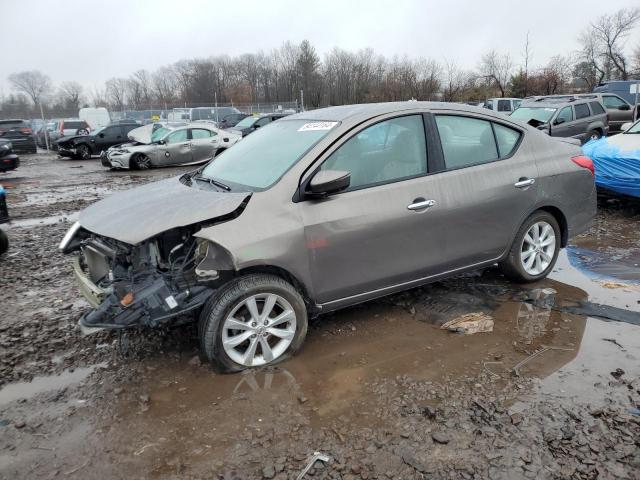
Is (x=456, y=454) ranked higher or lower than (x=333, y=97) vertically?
lower

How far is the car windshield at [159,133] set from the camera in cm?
1798

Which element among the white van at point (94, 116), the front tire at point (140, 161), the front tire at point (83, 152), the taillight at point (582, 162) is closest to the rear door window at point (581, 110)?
the taillight at point (582, 162)

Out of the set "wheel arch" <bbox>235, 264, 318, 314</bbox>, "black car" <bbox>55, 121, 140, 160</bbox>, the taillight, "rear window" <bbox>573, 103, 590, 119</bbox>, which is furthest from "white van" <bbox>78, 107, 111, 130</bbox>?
"wheel arch" <bbox>235, 264, 318, 314</bbox>

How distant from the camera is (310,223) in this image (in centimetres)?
342

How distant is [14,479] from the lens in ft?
8.21

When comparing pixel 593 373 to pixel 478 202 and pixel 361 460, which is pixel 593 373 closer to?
pixel 478 202

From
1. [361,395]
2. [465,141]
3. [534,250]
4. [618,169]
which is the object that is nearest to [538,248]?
[534,250]

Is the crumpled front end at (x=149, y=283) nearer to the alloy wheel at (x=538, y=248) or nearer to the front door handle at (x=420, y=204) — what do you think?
the front door handle at (x=420, y=204)

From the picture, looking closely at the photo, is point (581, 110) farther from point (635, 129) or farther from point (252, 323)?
point (252, 323)

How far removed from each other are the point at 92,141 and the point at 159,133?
5.48 m

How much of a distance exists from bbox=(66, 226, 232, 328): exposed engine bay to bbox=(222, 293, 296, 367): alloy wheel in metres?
0.26

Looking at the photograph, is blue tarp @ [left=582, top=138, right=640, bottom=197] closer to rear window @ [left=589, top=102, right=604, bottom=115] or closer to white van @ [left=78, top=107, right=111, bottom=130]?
rear window @ [left=589, top=102, right=604, bottom=115]

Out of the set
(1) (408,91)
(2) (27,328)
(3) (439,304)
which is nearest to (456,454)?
(3) (439,304)

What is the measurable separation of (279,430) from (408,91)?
4161cm
